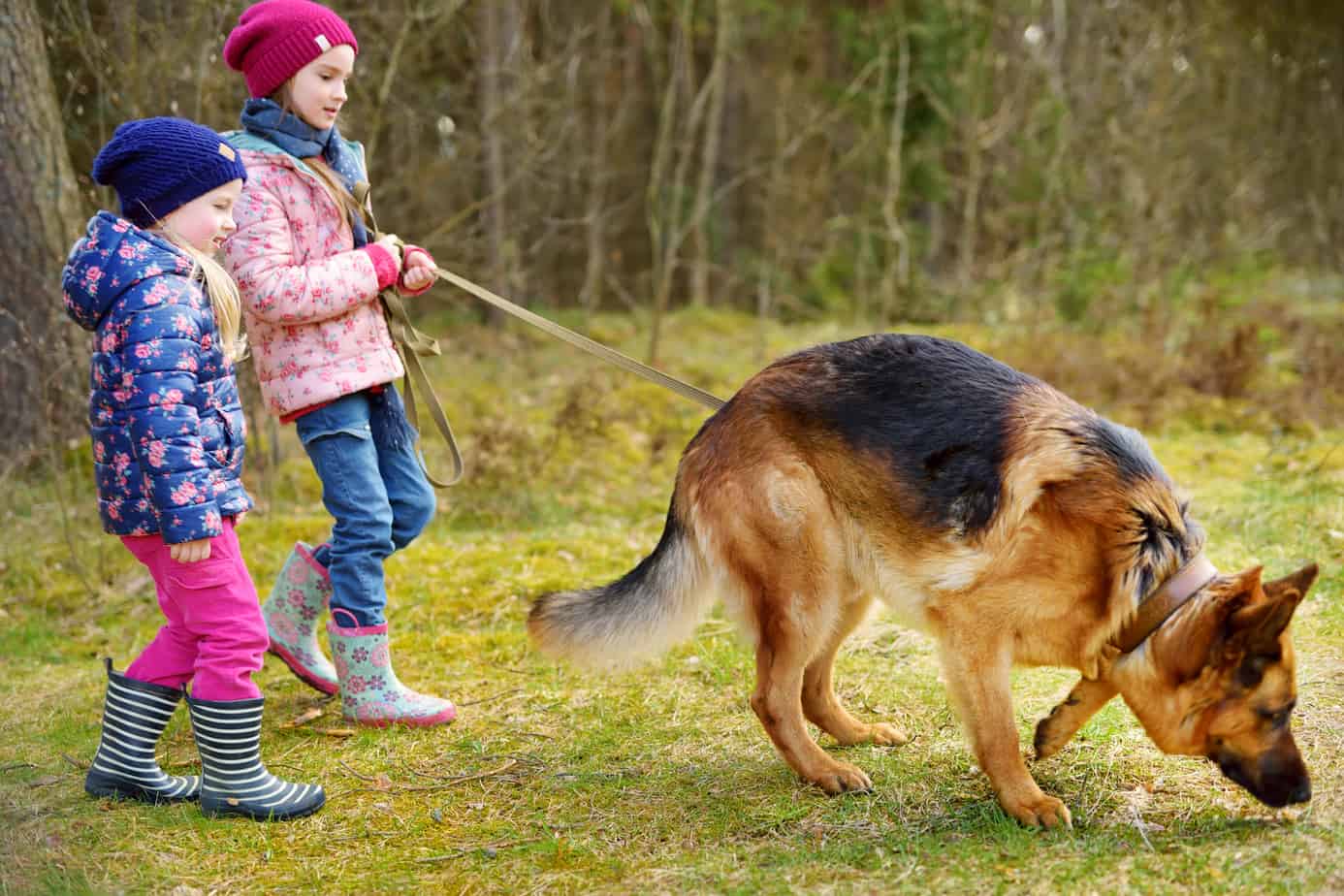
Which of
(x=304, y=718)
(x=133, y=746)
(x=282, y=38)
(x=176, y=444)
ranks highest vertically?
(x=282, y=38)

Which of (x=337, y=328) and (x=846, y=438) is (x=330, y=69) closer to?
(x=337, y=328)

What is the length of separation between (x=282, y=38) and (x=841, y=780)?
2982 millimetres

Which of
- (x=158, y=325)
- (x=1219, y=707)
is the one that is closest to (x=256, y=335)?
(x=158, y=325)

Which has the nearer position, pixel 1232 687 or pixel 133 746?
pixel 1232 687

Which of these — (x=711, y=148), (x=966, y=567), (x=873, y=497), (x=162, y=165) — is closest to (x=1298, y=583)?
(x=966, y=567)

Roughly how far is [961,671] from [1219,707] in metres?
0.69

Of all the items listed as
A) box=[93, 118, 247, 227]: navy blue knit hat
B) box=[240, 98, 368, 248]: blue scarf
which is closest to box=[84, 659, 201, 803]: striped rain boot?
box=[93, 118, 247, 227]: navy blue knit hat

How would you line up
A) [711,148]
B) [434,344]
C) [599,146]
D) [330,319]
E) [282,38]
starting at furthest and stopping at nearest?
[599,146] → [711,148] → [434,344] → [330,319] → [282,38]

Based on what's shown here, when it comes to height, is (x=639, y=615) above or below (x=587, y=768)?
above

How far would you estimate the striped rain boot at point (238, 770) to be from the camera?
3.40 metres

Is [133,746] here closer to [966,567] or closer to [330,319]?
[330,319]

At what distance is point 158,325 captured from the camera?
3.17m

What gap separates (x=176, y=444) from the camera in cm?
316

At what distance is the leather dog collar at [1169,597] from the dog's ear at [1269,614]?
0.17m
